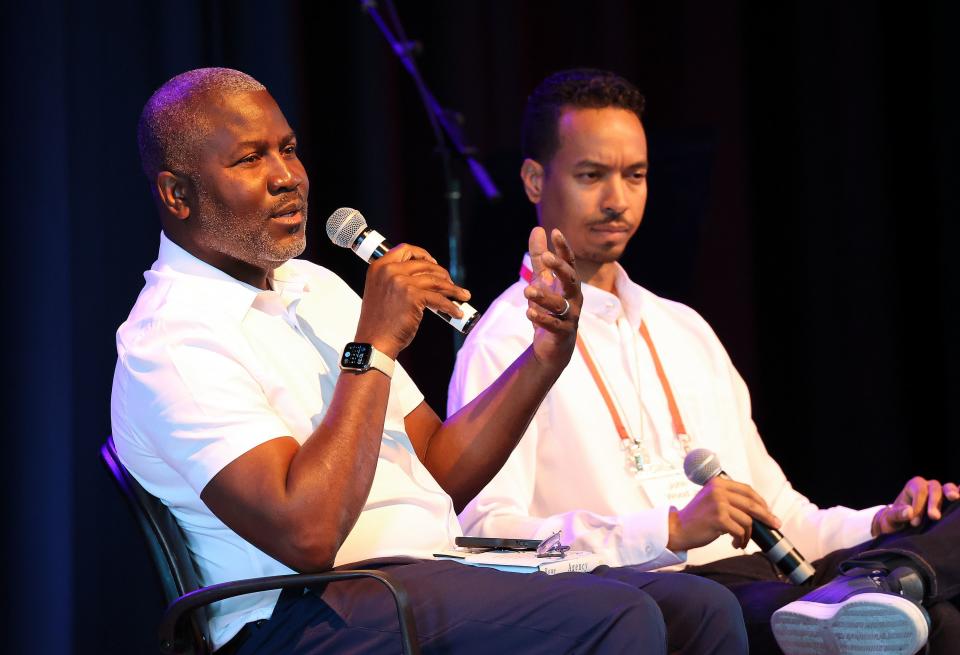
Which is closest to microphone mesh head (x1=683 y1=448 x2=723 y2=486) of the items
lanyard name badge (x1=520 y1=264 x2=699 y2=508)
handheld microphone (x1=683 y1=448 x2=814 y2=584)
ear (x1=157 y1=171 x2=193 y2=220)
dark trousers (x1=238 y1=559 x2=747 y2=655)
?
handheld microphone (x1=683 y1=448 x2=814 y2=584)

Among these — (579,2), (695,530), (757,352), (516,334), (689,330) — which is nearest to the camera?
(695,530)

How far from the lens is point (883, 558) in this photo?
7.29ft

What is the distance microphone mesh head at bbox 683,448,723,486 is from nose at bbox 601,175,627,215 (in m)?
0.70

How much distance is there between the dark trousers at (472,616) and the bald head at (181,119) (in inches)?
30.9

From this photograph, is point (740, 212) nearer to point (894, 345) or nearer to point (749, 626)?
point (894, 345)

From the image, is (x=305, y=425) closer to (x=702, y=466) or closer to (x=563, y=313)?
(x=563, y=313)

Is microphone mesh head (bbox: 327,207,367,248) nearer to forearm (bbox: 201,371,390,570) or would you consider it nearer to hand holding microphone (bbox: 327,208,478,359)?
hand holding microphone (bbox: 327,208,478,359)

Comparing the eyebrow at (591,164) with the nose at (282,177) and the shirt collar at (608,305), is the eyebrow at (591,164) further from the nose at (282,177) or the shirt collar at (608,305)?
the nose at (282,177)

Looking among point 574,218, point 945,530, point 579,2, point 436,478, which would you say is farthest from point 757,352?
point 436,478

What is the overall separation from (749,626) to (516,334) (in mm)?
801

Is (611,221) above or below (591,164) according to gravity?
below

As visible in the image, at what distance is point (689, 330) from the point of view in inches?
116

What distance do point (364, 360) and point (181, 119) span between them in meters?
0.58

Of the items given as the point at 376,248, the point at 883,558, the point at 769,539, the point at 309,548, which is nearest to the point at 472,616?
the point at 309,548
